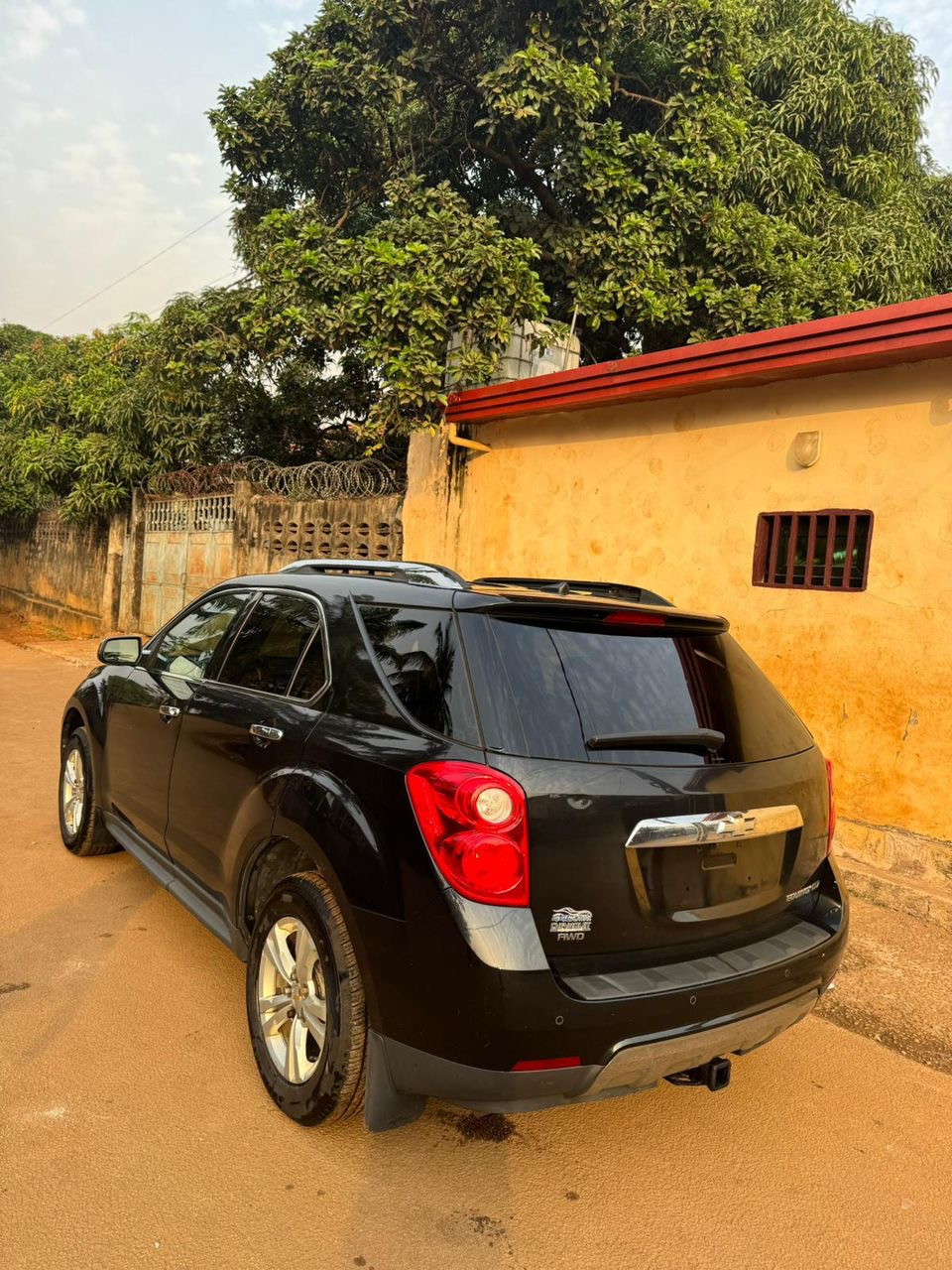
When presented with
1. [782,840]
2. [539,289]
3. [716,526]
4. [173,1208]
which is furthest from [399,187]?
[173,1208]

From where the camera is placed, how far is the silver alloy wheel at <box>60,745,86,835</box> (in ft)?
14.4

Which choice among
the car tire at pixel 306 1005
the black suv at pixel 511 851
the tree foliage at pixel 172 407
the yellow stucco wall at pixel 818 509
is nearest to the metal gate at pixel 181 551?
the tree foliage at pixel 172 407

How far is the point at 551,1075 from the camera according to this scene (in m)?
1.99

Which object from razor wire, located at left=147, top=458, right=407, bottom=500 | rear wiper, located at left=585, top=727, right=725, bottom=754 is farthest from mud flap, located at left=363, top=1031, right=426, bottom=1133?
razor wire, located at left=147, top=458, right=407, bottom=500

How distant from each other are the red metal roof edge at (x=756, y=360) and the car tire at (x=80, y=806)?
4.16m

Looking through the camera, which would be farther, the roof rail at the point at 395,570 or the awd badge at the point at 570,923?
the roof rail at the point at 395,570

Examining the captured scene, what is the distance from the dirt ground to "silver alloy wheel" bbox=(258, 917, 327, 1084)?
17 cm

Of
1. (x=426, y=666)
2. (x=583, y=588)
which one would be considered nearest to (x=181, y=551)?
(x=583, y=588)

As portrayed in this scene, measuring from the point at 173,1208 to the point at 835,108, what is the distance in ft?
44.8

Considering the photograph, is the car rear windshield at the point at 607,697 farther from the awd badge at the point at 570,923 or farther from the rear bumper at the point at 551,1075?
the rear bumper at the point at 551,1075

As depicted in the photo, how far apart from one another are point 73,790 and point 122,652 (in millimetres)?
1002

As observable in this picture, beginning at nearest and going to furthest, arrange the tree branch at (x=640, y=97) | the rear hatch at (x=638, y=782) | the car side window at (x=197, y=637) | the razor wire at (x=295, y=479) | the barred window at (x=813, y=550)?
the rear hatch at (x=638, y=782) < the car side window at (x=197, y=637) < the barred window at (x=813, y=550) < the razor wire at (x=295, y=479) < the tree branch at (x=640, y=97)

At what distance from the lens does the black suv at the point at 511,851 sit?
6.65ft

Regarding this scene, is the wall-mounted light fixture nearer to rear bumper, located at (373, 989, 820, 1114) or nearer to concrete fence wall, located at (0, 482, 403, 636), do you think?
rear bumper, located at (373, 989, 820, 1114)
